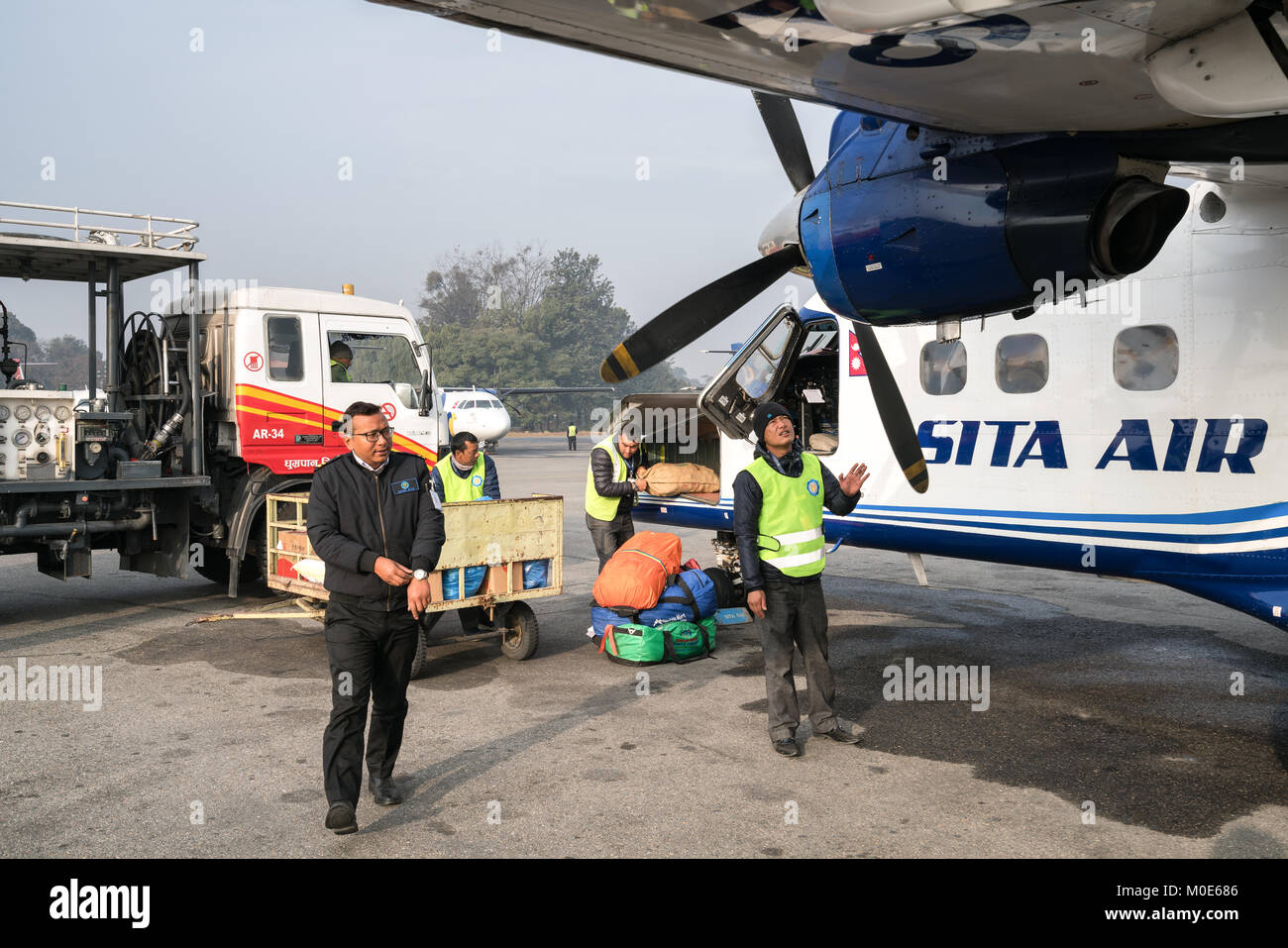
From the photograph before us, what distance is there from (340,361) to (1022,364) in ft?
22.2

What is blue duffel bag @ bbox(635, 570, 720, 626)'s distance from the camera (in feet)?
25.7

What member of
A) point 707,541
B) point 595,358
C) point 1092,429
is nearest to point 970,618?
point 1092,429

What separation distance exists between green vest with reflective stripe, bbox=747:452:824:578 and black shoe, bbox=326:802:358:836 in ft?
8.85

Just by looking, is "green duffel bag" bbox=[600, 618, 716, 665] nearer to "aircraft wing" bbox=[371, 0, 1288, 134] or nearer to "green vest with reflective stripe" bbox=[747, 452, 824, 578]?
"green vest with reflective stripe" bbox=[747, 452, 824, 578]

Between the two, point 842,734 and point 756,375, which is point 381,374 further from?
Result: point 842,734

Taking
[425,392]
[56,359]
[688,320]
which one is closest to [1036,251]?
[688,320]

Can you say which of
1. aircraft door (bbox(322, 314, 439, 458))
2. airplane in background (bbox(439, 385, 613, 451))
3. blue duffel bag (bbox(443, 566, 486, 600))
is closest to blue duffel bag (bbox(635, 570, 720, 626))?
blue duffel bag (bbox(443, 566, 486, 600))

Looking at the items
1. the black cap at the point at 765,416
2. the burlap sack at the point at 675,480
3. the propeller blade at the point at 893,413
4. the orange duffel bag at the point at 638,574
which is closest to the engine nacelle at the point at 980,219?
the black cap at the point at 765,416

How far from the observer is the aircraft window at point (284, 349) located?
9.64 m

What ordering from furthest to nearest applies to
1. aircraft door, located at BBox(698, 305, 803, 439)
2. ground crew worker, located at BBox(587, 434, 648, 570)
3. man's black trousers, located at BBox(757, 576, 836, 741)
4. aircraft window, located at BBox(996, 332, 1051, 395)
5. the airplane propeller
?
1. aircraft door, located at BBox(698, 305, 803, 439)
2. ground crew worker, located at BBox(587, 434, 648, 570)
3. aircraft window, located at BBox(996, 332, 1051, 395)
4. the airplane propeller
5. man's black trousers, located at BBox(757, 576, 836, 741)

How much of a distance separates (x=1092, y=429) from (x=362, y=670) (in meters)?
5.16

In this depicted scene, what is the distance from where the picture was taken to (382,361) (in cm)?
1048

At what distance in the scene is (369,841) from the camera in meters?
4.45
